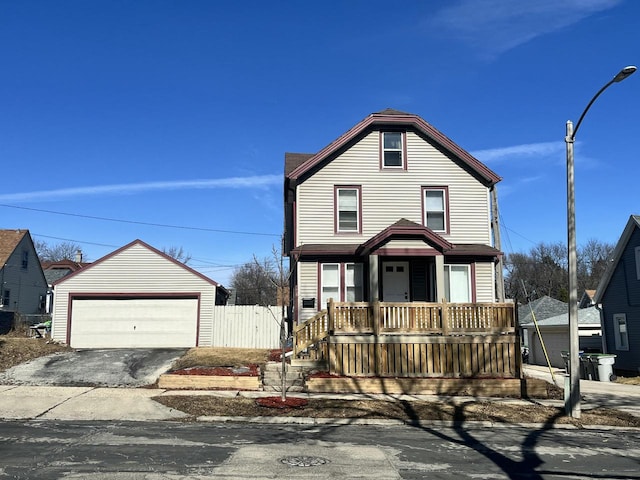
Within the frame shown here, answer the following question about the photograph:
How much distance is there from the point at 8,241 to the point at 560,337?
3709 centimetres

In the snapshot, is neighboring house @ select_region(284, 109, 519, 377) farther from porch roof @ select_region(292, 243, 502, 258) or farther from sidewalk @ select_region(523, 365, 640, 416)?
sidewalk @ select_region(523, 365, 640, 416)

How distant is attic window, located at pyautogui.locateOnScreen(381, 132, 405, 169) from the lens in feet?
70.6

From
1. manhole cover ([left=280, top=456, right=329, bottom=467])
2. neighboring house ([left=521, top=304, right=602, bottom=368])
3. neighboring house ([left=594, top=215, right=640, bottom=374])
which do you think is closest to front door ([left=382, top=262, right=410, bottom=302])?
neighboring house ([left=594, top=215, right=640, bottom=374])

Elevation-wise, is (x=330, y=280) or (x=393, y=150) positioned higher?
(x=393, y=150)

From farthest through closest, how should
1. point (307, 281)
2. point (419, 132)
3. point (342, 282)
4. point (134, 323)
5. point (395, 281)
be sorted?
point (134, 323) < point (419, 132) < point (395, 281) < point (342, 282) < point (307, 281)

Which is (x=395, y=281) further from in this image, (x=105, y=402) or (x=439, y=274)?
(x=105, y=402)

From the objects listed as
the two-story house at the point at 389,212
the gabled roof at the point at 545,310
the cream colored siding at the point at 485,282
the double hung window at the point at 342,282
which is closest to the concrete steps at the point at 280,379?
the two-story house at the point at 389,212

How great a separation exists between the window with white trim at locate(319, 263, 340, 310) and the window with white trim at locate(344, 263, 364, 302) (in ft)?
0.98

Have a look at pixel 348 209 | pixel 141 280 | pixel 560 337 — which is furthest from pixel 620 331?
pixel 141 280

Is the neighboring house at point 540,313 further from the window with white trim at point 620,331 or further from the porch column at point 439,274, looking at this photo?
the porch column at point 439,274

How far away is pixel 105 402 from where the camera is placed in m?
12.9

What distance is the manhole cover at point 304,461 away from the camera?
763cm

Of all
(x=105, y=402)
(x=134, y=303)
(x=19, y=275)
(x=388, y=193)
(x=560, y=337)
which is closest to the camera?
(x=105, y=402)

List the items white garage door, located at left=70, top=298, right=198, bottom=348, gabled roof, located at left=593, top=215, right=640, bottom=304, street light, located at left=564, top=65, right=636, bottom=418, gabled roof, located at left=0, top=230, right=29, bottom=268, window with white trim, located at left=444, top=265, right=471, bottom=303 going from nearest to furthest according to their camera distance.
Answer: street light, located at left=564, top=65, right=636, bottom=418, window with white trim, located at left=444, top=265, right=471, bottom=303, white garage door, located at left=70, top=298, right=198, bottom=348, gabled roof, located at left=593, top=215, right=640, bottom=304, gabled roof, located at left=0, top=230, right=29, bottom=268
